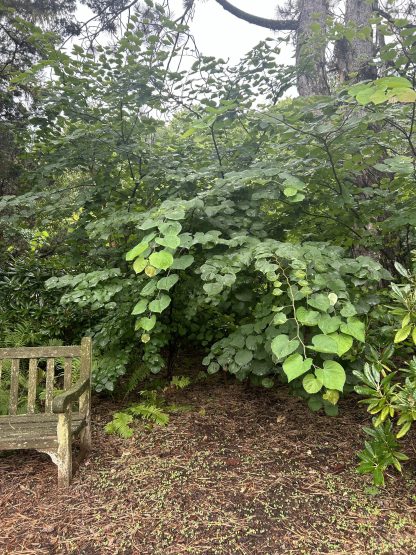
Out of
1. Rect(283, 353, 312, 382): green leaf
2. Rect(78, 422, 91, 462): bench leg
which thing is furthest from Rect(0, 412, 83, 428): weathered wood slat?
Rect(283, 353, 312, 382): green leaf

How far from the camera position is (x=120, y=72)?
304 centimetres

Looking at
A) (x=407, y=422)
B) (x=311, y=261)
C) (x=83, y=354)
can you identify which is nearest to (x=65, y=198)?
(x=83, y=354)

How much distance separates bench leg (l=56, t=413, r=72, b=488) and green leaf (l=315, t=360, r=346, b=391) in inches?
62.1

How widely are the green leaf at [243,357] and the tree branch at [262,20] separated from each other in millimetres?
6152

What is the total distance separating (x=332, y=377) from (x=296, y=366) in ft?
0.55

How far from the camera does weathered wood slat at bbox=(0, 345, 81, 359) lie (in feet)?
8.61

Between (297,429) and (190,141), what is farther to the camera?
(190,141)

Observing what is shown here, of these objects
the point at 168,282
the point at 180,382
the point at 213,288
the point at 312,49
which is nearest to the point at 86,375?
the point at 180,382

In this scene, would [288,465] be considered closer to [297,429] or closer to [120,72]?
[297,429]

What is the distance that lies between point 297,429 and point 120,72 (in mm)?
3203

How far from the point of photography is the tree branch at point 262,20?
617 centimetres

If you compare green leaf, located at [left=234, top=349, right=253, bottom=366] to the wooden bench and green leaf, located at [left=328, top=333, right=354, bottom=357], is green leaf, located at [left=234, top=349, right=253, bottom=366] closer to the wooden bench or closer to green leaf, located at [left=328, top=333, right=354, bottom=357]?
green leaf, located at [left=328, top=333, right=354, bottom=357]

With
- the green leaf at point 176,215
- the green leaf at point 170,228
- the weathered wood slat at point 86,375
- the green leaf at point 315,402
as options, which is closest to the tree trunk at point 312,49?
the green leaf at point 176,215

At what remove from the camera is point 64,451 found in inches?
87.8
